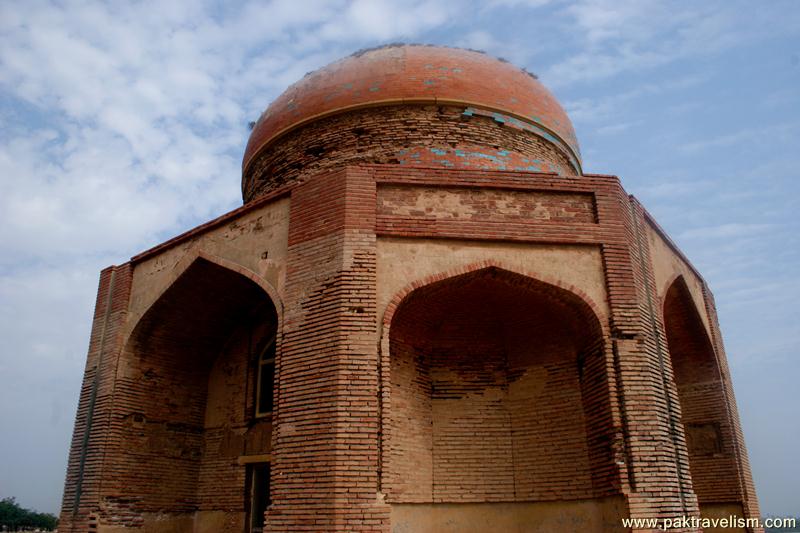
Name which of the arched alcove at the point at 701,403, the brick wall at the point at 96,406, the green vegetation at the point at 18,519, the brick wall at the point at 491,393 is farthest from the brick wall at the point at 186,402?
the green vegetation at the point at 18,519

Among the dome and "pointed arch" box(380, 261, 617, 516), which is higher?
the dome

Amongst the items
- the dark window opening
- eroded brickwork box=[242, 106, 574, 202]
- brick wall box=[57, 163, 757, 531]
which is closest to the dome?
eroded brickwork box=[242, 106, 574, 202]

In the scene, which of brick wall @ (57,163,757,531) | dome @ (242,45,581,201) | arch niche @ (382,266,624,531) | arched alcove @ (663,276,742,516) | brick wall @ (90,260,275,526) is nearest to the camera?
brick wall @ (57,163,757,531)

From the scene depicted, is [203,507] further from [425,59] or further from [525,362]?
[425,59]

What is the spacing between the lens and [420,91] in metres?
8.86

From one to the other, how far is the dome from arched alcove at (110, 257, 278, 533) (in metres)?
2.44

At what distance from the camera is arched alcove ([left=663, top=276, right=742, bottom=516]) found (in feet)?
29.7

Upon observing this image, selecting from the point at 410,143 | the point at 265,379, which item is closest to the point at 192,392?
the point at 265,379

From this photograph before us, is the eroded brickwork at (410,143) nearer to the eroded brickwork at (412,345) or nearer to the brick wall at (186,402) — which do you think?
the eroded brickwork at (412,345)

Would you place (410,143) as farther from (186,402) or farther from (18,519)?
(18,519)

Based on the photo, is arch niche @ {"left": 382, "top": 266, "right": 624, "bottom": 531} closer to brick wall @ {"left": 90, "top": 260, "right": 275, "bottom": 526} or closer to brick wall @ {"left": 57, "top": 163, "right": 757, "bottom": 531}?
brick wall @ {"left": 57, "top": 163, "right": 757, "bottom": 531}

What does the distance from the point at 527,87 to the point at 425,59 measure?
1.59 meters

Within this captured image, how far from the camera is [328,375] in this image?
244 inches

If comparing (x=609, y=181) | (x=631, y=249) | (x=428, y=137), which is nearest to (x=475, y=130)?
(x=428, y=137)
